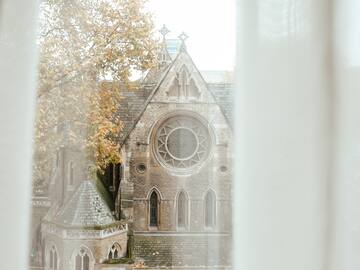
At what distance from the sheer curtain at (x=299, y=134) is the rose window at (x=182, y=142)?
131 millimetres

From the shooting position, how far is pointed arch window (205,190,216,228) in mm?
966

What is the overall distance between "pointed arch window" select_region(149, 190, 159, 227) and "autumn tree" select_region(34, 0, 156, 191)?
9 centimetres

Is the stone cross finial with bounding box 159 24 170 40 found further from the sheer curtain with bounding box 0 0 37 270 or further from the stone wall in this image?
the stone wall

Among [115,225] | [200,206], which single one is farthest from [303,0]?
[115,225]

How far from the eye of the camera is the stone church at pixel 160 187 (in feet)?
3.11

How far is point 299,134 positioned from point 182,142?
0.74 feet

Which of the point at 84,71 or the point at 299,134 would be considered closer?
the point at 299,134

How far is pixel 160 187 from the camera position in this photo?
97 centimetres

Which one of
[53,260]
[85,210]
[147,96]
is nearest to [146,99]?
[147,96]

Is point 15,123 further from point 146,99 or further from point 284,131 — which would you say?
point 284,131

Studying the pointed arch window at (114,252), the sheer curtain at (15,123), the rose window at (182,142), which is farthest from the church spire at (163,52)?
the pointed arch window at (114,252)

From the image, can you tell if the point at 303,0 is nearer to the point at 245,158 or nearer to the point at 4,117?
the point at 245,158

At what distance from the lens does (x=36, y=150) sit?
93 cm

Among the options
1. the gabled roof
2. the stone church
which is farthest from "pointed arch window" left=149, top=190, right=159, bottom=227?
the gabled roof
